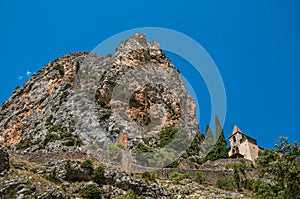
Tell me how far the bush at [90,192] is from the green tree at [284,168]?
11203mm

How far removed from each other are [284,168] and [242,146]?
38.9 meters

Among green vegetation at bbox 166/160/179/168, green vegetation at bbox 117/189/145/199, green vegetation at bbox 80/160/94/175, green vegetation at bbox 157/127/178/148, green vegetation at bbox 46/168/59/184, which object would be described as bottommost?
green vegetation at bbox 117/189/145/199

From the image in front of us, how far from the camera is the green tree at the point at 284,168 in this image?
816 inches

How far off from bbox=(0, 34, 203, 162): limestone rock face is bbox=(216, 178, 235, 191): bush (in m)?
14.2

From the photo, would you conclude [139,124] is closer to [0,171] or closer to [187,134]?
[187,134]

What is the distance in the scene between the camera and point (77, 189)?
21.7 m

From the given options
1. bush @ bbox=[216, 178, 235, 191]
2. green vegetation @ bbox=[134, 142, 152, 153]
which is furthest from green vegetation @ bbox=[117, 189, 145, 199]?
green vegetation @ bbox=[134, 142, 152, 153]

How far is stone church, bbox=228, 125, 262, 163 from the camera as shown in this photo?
56444mm

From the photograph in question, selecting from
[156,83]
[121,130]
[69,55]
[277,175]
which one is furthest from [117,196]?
[69,55]

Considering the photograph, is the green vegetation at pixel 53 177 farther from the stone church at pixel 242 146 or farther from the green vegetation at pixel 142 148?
the stone church at pixel 242 146

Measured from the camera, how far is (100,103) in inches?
2093

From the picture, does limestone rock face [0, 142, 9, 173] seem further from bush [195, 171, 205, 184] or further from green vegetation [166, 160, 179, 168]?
green vegetation [166, 160, 179, 168]

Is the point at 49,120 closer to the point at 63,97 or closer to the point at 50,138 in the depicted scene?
the point at 63,97

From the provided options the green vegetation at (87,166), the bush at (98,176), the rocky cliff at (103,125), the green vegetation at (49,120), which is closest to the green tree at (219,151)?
the rocky cliff at (103,125)
